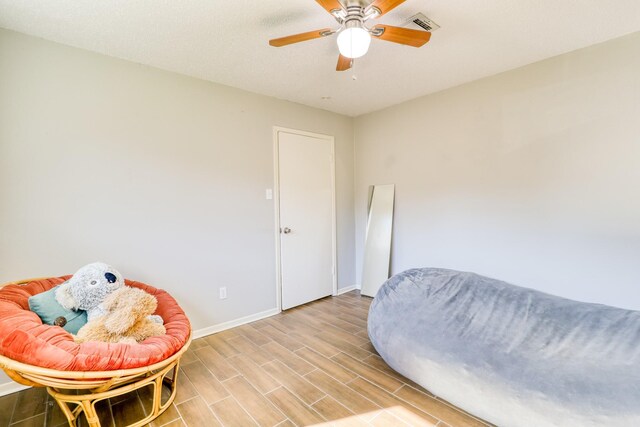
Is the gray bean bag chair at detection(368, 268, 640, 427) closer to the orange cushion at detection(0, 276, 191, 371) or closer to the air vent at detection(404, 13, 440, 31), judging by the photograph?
the orange cushion at detection(0, 276, 191, 371)

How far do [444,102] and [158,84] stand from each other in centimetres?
280

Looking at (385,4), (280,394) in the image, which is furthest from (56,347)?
(385,4)

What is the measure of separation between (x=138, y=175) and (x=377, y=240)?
2.70 meters

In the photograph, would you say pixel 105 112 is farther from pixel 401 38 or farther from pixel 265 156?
pixel 401 38

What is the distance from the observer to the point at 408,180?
3525mm

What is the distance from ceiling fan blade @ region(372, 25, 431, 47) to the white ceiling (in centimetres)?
27

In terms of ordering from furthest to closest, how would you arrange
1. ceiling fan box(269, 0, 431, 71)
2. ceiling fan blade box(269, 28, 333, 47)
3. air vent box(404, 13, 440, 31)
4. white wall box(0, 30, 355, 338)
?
white wall box(0, 30, 355, 338)
air vent box(404, 13, 440, 31)
ceiling fan blade box(269, 28, 333, 47)
ceiling fan box(269, 0, 431, 71)

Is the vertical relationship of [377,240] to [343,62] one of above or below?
below

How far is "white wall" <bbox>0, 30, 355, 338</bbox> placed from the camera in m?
2.00

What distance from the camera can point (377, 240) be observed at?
378 cm

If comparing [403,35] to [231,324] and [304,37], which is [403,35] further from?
[231,324]

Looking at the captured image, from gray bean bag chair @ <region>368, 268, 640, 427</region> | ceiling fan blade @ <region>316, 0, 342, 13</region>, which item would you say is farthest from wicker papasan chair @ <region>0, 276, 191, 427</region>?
ceiling fan blade @ <region>316, 0, 342, 13</region>

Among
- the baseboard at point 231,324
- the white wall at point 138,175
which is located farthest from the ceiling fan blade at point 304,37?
the baseboard at point 231,324

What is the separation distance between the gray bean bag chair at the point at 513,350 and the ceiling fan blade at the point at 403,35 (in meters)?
1.76
